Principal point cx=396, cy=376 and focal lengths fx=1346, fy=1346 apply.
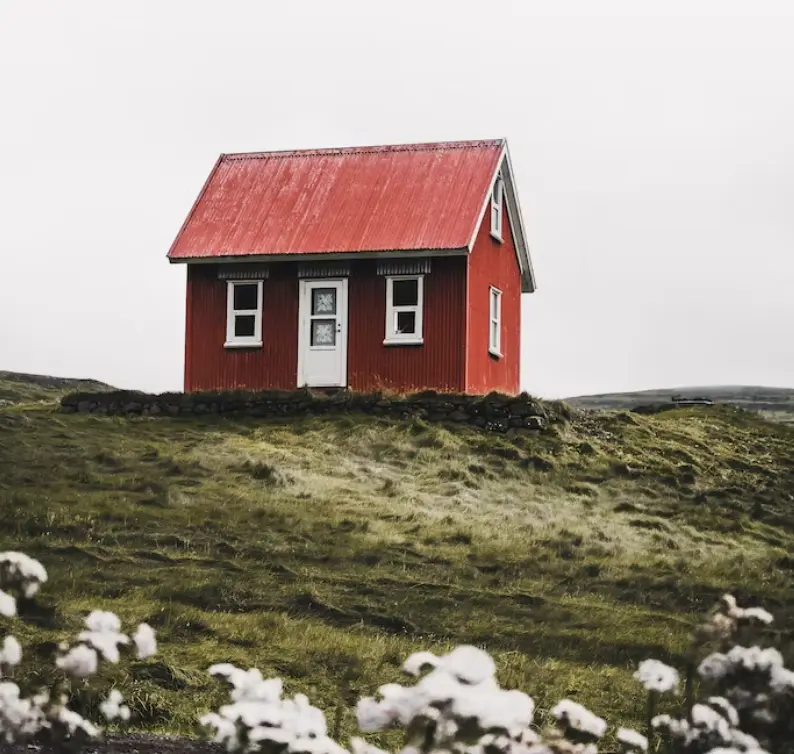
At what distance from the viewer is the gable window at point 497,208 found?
32969 mm

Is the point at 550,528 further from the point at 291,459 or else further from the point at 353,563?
the point at 291,459

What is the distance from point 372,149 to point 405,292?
18.2ft

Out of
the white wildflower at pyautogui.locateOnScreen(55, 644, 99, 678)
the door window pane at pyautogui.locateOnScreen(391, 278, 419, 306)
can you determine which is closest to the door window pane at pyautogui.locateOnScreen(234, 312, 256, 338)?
the door window pane at pyautogui.locateOnScreen(391, 278, 419, 306)

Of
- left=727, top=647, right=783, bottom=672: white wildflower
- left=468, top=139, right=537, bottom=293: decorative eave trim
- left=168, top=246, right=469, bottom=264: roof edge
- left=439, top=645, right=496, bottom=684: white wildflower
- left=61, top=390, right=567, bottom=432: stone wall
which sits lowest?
left=727, top=647, right=783, bottom=672: white wildflower

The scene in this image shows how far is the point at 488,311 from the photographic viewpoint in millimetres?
32188

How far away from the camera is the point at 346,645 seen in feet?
45.4

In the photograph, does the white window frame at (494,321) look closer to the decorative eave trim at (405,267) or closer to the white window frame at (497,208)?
the white window frame at (497,208)

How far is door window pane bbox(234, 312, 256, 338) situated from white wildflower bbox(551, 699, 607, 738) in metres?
25.5

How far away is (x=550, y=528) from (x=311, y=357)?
11.2 meters

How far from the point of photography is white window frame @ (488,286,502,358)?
32.3 metres

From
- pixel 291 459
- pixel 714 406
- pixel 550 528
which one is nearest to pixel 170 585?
pixel 550 528

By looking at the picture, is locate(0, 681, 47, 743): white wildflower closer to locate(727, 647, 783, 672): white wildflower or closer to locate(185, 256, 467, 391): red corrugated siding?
locate(727, 647, 783, 672): white wildflower

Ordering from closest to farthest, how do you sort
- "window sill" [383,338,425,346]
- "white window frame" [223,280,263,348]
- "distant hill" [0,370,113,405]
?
"window sill" [383,338,425,346], "white window frame" [223,280,263,348], "distant hill" [0,370,113,405]

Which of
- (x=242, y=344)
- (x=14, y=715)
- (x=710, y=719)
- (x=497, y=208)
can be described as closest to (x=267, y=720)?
(x=14, y=715)
